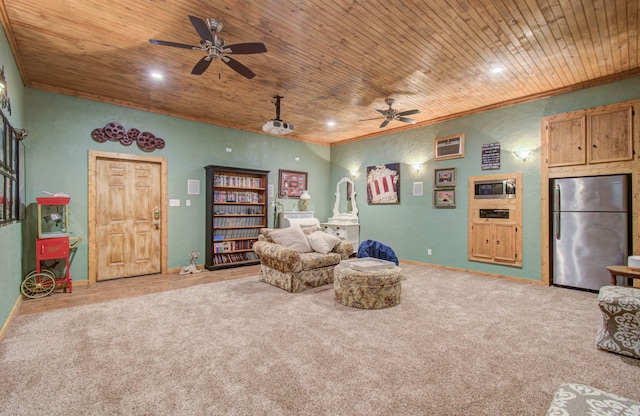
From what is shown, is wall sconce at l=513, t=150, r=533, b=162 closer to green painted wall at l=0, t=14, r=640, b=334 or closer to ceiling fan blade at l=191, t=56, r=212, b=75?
green painted wall at l=0, t=14, r=640, b=334

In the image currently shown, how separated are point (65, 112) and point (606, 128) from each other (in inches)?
306

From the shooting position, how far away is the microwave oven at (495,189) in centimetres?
490

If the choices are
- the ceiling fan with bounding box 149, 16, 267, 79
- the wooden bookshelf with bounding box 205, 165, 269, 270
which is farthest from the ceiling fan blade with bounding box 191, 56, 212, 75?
the wooden bookshelf with bounding box 205, 165, 269, 270

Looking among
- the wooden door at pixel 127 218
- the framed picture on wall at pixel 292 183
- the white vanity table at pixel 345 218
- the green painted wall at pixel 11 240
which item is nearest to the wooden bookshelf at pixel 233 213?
the framed picture on wall at pixel 292 183

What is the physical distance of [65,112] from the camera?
14.7ft

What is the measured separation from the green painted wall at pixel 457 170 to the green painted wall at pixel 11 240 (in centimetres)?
601

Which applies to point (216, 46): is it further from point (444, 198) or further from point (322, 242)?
point (444, 198)

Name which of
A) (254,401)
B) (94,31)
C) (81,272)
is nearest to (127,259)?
(81,272)

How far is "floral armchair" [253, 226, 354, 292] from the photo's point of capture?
397 cm

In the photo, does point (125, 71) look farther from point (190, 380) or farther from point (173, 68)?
point (190, 380)

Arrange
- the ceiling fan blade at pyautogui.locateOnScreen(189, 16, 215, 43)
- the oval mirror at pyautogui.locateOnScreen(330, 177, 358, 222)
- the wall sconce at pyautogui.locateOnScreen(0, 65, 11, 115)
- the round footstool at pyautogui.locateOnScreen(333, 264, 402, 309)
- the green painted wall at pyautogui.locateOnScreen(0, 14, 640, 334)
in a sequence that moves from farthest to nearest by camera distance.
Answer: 1. the oval mirror at pyautogui.locateOnScreen(330, 177, 358, 222)
2. the green painted wall at pyautogui.locateOnScreen(0, 14, 640, 334)
3. the round footstool at pyautogui.locateOnScreen(333, 264, 402, 309)
4. the wall sconce at pyautogui.locateOnScreen(0, 65, 11, 115)
5. the ceiling fan blade at pyautogui.locateOnScreen(189, 16, 215, 43)

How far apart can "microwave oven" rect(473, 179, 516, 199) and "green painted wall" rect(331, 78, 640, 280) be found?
18cm

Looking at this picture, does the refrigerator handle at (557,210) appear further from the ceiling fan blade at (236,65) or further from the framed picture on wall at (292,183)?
the framed picture on wall at (292,183)

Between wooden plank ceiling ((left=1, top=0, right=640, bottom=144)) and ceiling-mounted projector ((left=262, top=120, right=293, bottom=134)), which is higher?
wooden plank ceiling ((left=1, top=0, right=640, bottom=144))
